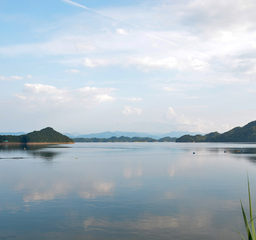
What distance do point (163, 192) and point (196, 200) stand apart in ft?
21.0

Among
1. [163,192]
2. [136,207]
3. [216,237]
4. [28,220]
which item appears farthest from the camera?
[163,192]

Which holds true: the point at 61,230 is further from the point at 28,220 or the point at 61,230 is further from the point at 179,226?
the point at 179,226

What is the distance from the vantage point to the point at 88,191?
4350cm

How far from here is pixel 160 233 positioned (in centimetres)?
2394

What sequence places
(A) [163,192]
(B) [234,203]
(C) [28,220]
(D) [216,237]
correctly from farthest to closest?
(A) [163,192] → (B) [234,203] → (C) [28,220] → (D) [216,237]

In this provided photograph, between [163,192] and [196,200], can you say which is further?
[163,192]

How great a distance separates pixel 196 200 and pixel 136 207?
8.87m

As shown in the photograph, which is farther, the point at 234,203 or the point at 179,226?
the point at 234,203

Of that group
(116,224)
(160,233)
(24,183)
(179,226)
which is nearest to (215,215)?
(179,226)

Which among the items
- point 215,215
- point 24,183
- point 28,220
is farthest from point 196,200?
point 24,183

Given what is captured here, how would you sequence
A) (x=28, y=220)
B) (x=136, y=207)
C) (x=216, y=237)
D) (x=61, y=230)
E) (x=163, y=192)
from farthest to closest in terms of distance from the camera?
(x=163, y=192), (x=136, y=207), (x=28, y=220), (x=61, y=230), (x=216, y=237)

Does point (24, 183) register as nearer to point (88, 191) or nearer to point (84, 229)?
point (88, 191)

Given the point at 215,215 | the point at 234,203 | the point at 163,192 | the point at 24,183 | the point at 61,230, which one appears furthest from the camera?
the point at 24,183

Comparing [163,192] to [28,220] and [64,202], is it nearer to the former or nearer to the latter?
[64,202]
